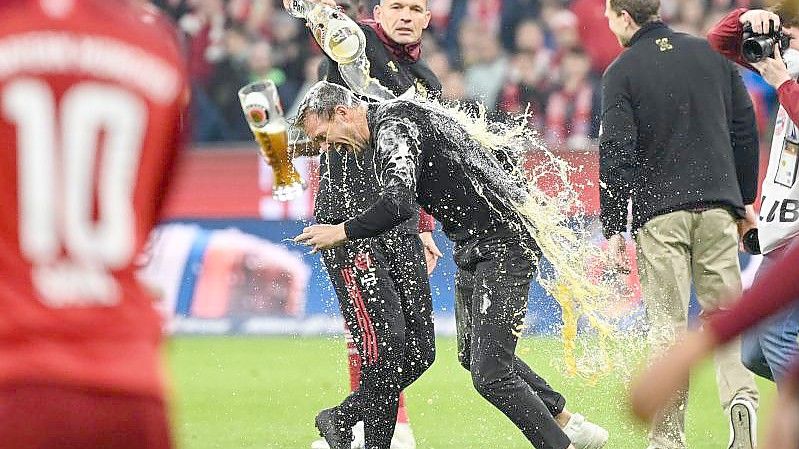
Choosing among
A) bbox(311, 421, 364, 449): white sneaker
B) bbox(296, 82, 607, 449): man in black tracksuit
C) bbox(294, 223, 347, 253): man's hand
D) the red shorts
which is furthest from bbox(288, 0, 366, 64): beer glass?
the red shorts

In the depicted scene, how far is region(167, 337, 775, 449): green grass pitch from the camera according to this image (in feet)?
27.7

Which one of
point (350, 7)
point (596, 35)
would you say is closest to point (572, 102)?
point (596, 35)

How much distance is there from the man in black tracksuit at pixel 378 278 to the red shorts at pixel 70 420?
3832mm

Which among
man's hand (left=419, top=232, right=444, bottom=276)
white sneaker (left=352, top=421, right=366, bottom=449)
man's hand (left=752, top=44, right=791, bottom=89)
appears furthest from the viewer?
man's hand (left=419, top=232, right=444, bottom=276)

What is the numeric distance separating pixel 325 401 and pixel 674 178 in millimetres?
3308

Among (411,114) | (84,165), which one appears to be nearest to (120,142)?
(84,165)

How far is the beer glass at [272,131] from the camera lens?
7.36 meters

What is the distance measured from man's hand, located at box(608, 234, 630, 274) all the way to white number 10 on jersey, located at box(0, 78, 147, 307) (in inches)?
188

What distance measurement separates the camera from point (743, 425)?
7.66 meters

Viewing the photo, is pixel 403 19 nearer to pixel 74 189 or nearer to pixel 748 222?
pixel 748 222

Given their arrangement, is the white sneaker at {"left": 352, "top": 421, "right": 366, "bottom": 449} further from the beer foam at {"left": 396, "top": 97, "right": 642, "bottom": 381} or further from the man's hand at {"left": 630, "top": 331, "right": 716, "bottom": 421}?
the man's hand at {"left": 630, "top": 331, "right": 716, "bottom": 421}

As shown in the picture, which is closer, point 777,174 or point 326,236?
point 326,236

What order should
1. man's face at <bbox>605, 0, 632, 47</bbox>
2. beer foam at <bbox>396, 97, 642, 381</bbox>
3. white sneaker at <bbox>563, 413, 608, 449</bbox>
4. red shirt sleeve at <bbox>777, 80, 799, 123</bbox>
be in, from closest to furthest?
red shirt sleeve at <bbox>777, 80, 799, 123</bbox> < beer foam at <bbox>396, 97, 642, 381</bbox> < white sneaker at <bbox>563, 413, 608, 449</bbox> < man's face at <bbox>605, 0, 632, 47</bbox>

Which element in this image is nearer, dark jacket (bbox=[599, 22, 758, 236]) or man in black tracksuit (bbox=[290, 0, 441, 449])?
man in black tracksuit (bbox=[290, 0, 441, 449])
